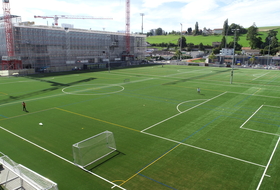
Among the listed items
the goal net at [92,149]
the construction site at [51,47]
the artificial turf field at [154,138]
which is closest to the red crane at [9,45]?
the construction site at [51,47]

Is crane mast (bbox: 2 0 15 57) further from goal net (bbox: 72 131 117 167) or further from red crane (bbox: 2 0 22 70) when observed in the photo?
goal net (bbox: 72 131 117 167)

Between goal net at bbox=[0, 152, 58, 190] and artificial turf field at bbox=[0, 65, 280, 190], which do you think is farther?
artificial turf field at bbox=[0, 65, 280, 190]

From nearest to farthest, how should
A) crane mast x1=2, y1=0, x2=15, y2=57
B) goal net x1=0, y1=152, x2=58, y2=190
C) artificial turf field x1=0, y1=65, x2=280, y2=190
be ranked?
goal net x1=0, y1=152, x2=58, y2=190
artificial turf field x1=0, y1=65, x2=280, y2=190
crane mast x1=2, y1=0, x2=15, y2=57

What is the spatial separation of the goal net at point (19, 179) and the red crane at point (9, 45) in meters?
75.2

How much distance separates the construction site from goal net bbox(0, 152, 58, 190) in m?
71.8

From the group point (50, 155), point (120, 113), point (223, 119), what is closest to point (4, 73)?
point (120, 113)

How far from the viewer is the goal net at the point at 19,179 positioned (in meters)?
13.1

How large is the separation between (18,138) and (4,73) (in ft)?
211

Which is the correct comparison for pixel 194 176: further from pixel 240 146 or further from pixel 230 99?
pixel 230 99

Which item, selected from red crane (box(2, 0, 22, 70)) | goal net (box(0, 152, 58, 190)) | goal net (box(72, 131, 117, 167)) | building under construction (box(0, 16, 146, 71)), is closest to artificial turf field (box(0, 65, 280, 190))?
goal net (box(72, 131, 117, 167))

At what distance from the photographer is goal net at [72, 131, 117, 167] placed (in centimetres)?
1795

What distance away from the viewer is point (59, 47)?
323ft

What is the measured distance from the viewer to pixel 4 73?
76.0 meters

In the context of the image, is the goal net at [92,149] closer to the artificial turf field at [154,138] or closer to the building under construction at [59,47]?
the artificial turf field at [154,138]
